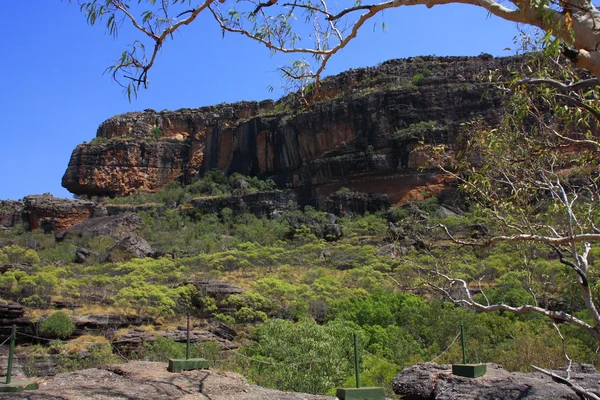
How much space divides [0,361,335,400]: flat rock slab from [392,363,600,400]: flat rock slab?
202 centimetres

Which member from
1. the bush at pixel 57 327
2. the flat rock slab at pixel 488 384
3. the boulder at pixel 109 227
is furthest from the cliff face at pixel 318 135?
the flat rock slab at pixel 488 384

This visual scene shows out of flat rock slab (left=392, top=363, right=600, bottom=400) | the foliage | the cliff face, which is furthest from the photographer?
the cliff face

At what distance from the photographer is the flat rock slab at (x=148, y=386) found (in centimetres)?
548

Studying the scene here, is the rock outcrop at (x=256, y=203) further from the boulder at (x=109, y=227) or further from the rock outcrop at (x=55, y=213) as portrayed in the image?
the rock outcrop at (x=55, y=213)

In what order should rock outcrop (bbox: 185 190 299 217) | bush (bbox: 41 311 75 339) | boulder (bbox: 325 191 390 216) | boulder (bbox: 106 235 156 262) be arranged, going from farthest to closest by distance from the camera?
rock outcrop (bbox: 185 190 299 217) < boulder (bbox: 325 191 390 216) < boulder (bbox: 106 235 156 262) < bush (bbox: 41 311 75 339)

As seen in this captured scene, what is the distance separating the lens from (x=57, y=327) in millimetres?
19359

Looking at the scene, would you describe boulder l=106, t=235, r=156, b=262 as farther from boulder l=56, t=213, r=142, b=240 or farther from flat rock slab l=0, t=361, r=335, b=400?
flat rock slab l=0, t=361, r=335, b=400

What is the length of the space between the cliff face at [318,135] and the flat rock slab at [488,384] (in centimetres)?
3244

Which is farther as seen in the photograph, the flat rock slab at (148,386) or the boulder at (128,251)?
the boulder at (128,251)

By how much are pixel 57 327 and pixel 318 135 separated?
37.7 m

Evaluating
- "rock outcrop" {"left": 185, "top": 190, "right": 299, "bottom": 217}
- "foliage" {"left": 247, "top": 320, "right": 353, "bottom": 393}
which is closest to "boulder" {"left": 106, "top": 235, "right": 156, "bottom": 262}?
"rock outcrop" {"left": 185, "top": 190, "right": 299, "bottom": 217}

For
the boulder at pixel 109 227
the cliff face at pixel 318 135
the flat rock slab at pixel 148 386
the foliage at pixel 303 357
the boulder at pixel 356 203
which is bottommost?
the foliage at pixel 303 357

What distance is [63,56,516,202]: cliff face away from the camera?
48.2 meters

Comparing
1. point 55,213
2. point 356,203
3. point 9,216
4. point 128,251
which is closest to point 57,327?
point 128,251
